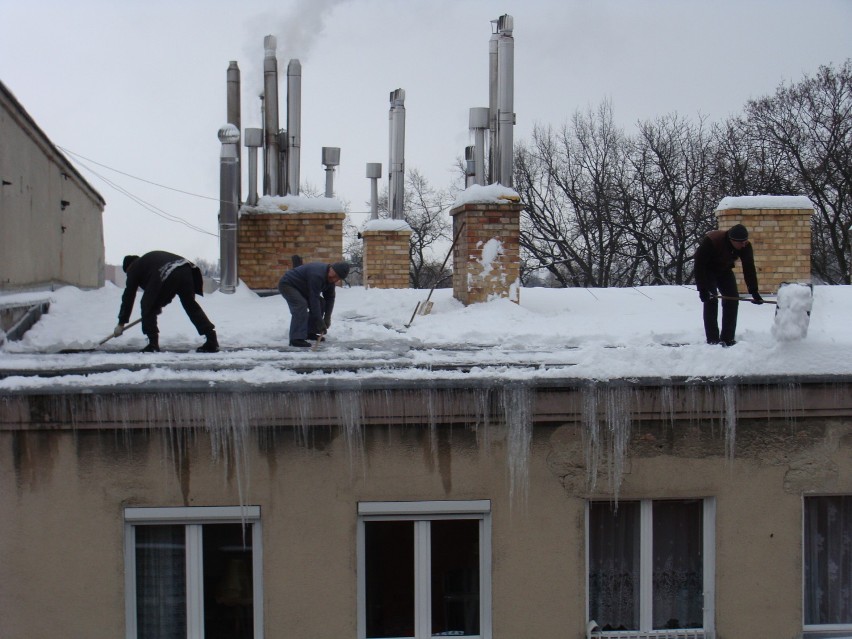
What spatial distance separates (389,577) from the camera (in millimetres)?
6418

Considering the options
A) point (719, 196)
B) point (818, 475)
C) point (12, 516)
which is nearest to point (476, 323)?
point (818, 475)

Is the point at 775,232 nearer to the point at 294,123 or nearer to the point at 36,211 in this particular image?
the point at 294,123

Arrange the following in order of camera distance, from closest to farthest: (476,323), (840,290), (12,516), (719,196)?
(12,516), (476,323), (840,290), (719,196)

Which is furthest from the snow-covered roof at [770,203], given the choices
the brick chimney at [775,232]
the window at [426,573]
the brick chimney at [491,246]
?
the window at [426,573]

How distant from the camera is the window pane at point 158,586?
6.28 meters

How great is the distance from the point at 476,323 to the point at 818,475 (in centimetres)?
334

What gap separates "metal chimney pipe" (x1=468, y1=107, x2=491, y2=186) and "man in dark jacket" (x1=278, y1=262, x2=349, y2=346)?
281cm

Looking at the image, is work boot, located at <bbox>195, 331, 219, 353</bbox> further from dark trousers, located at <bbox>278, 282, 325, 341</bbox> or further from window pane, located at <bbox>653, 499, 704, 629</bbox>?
window pane, located at <bbox>653, 499, 704, 629</bbox>

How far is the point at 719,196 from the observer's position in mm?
29016

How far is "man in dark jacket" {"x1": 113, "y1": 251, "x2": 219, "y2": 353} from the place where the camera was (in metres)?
7.67

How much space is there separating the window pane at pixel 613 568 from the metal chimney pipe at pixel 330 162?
8.43 m

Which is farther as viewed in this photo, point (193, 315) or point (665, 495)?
point (193, 315)

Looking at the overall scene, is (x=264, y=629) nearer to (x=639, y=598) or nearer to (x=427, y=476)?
(x=427, y=476)

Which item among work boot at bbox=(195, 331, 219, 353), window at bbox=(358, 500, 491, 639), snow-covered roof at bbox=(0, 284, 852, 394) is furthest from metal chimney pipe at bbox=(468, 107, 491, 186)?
window at bbox=(358, 500, 491, 639)
